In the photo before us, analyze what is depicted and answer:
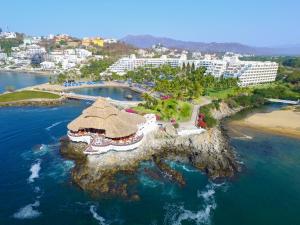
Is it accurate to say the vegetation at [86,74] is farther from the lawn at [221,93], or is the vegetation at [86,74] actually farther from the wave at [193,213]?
the wave at [193,213]

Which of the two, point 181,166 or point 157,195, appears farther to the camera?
point 181,166

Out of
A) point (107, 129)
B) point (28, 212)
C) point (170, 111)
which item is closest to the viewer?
point (28, 212)

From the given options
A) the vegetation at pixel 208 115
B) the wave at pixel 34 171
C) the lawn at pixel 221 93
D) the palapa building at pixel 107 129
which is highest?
the palapa building at pixel 107 129

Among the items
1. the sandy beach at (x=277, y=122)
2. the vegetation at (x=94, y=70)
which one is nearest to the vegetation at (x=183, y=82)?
Result: the sandy beach at (x=277, y=122)

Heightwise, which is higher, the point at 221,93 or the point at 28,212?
the point at 28,212

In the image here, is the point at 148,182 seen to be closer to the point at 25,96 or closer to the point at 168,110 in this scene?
the point at 168,110

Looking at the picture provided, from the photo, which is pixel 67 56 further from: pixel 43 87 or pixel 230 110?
pixel 230 110

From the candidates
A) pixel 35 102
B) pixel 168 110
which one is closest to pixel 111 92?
pixel 35 102
